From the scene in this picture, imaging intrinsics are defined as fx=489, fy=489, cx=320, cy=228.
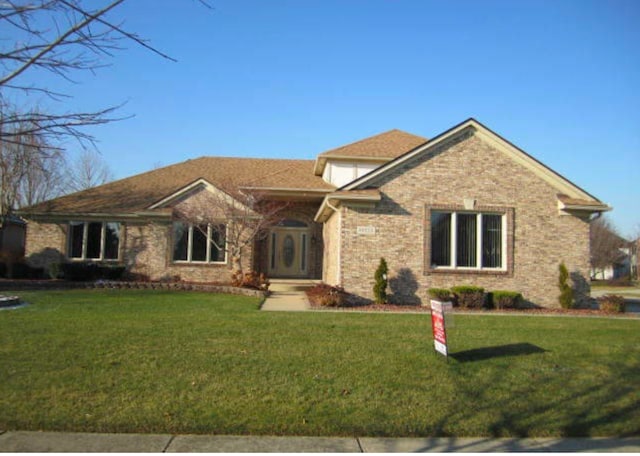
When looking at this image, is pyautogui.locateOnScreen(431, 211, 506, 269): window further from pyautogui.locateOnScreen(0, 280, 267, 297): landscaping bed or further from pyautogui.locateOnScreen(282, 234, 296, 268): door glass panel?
pyautogui.locateOnScreen(282, 234, 296, 268): door glass panel

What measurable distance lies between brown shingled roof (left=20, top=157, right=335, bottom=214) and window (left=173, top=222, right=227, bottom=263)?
1.67 metres

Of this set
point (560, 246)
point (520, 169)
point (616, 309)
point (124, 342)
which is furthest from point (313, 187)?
point (124, 342)

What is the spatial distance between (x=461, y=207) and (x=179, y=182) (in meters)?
14.7

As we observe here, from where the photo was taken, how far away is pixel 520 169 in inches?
641

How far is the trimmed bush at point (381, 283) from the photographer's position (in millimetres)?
15039

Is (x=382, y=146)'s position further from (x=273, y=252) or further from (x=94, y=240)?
(x=94, y=240)

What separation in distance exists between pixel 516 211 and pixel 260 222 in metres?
9.16

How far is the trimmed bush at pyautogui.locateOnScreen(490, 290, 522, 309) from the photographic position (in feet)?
50.2

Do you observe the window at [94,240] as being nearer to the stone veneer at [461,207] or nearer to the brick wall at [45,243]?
the brick wall at [45,243]

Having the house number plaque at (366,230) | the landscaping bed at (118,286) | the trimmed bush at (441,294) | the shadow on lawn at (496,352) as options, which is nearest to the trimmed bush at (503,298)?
the trimmed bush at (441,294)

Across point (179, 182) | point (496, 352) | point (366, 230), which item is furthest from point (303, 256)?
point (496, 352)

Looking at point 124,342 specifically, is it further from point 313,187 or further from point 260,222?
→ point 313,187

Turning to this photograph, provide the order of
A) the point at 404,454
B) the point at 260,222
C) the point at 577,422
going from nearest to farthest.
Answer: the point at 404,454 → the point at 577,422 → the point at 260,222

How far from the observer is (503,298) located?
15.3 meters
